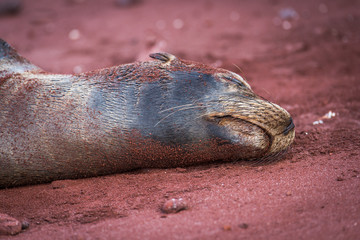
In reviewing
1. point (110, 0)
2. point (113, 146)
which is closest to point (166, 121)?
point (113, 146)

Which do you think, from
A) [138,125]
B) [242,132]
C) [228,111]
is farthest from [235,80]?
[138,125]

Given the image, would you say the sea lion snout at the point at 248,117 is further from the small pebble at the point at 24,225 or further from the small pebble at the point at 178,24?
the small pebble at the point at 178,24

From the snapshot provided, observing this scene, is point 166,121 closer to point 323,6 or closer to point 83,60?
point 83,60

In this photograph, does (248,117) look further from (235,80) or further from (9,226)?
(9,226)

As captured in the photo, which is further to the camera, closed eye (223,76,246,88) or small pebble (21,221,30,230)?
closed eye (223,76,246,88)

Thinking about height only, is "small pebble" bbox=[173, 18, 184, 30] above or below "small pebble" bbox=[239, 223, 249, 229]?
above

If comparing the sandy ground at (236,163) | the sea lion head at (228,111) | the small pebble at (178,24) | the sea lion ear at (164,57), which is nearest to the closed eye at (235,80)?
the sea lion head at (228,111)

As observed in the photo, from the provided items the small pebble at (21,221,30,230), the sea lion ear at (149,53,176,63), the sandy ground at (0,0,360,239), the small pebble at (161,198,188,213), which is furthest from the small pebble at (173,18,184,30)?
the small pebble at (21,221,30,230)

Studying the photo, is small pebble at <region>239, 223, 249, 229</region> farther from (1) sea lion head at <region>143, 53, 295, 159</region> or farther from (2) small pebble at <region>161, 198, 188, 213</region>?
(1) sea lion head at <region>143, 53, 295, 159</region>
